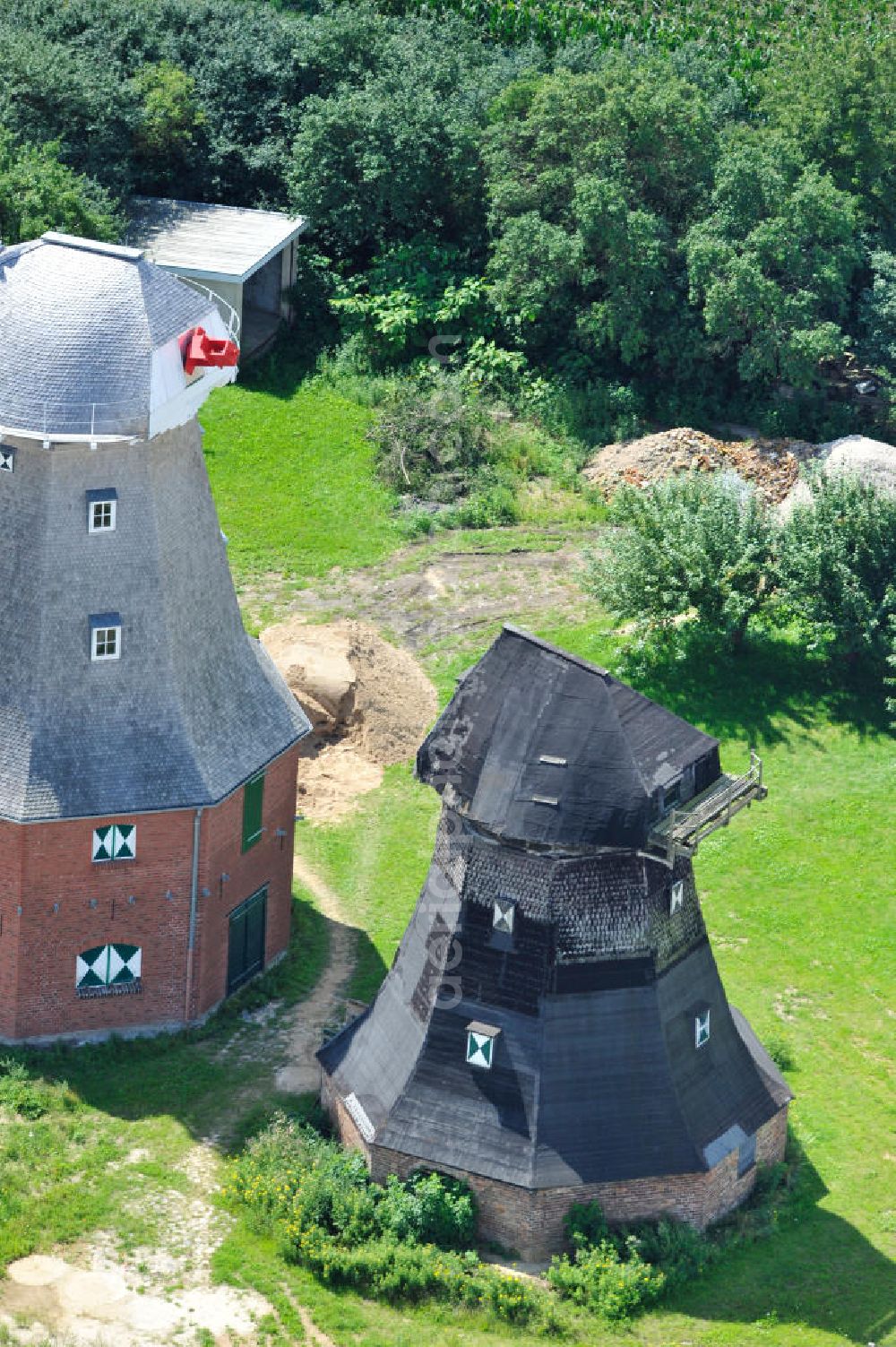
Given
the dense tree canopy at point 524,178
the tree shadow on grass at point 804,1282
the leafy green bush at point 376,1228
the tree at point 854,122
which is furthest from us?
the tree at point 854,122

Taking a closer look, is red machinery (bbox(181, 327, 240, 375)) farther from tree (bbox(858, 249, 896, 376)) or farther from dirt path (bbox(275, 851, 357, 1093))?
tree (bbox(858, 249, 896, 376))

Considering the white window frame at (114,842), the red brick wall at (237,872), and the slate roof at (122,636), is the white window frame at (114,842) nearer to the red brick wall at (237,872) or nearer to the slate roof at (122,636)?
the slate roof at (122,636)

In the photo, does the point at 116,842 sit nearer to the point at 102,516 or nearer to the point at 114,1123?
the point at 114,1123

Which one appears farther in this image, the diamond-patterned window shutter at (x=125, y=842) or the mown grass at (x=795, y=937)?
the diamond-patterned window shutter at (x=125, y=842)

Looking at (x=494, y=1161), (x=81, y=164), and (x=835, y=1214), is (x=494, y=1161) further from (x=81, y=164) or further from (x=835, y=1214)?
(x=81, y=164)

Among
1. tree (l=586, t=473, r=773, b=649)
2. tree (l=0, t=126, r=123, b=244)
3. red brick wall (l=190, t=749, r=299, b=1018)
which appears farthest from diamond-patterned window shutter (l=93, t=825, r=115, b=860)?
tree (l=0, t=126, r=123, b=244)

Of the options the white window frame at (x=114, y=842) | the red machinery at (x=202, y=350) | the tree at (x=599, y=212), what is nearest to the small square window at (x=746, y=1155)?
the white window frame at (x=114, y=842)

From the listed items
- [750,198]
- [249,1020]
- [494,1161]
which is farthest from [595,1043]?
[750,198]
